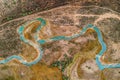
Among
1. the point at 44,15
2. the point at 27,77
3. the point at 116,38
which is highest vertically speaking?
the point at 44,15

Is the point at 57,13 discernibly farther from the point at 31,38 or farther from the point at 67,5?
the point at 31,38

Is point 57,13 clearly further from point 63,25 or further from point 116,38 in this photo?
point 116,38

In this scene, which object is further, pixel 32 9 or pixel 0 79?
pixel 32 9

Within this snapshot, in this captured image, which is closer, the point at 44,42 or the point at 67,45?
the point at 67,45

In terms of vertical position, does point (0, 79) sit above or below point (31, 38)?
below

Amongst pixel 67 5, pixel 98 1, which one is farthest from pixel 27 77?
pixel 98 1

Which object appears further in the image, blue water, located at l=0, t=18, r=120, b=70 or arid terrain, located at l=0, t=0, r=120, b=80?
blue water, located at l=0, t=18, r=120, b=70

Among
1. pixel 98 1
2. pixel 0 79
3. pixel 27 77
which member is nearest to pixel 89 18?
pixel 98 1

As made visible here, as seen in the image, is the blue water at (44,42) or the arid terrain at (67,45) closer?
the arid terrain at (67,45)

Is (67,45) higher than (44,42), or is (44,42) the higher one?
(44,42)
